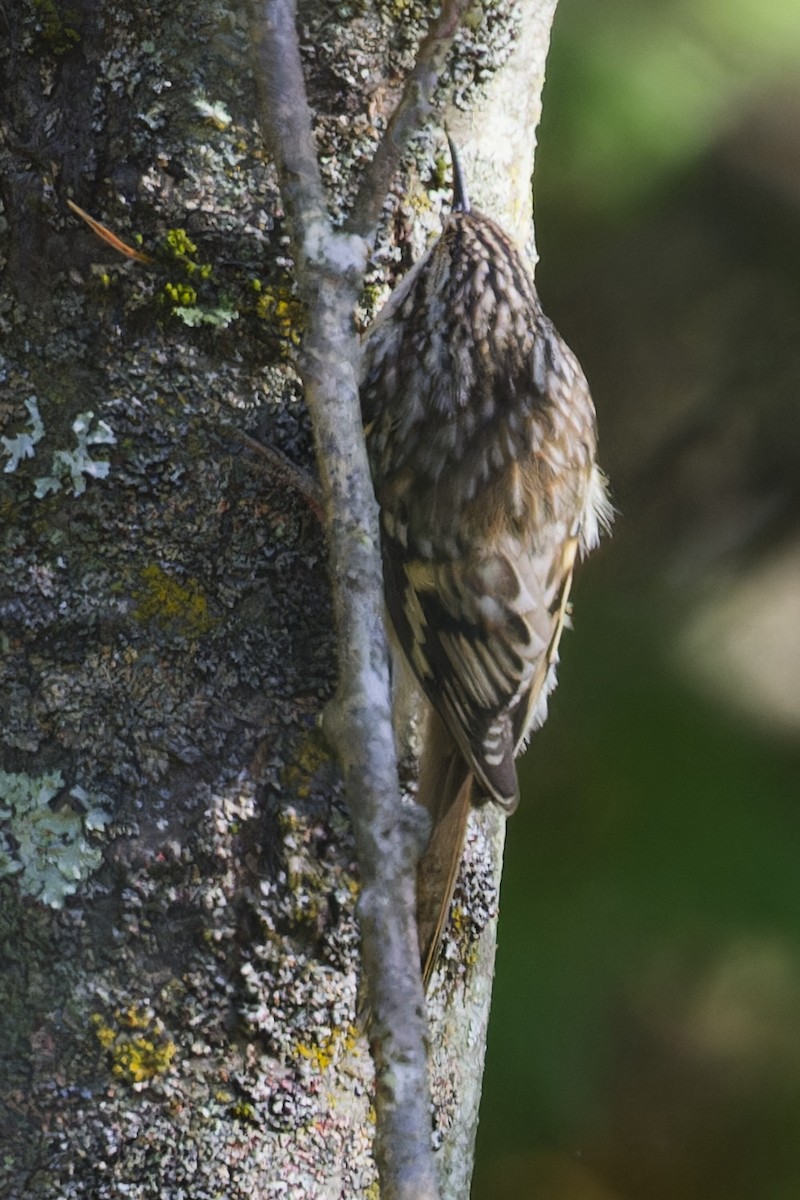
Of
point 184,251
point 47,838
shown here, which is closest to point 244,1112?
point 47,838

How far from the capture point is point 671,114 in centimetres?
148

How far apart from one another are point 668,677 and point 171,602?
2.98 ft

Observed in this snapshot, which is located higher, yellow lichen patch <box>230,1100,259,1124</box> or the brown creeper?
the brown creeper

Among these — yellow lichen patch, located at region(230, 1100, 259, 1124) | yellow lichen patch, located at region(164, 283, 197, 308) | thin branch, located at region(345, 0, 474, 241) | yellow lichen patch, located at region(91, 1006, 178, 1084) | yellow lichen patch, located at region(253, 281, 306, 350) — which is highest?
thin branch, located at region(345, 0, 474, 241)

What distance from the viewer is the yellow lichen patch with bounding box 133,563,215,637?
2.56ft

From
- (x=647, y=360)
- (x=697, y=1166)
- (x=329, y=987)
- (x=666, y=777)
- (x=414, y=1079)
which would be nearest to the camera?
(x=414, y=1079)

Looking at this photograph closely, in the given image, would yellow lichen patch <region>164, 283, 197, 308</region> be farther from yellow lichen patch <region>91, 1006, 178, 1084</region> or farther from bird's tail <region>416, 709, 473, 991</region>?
yellow lichen patch <region>91, 1006, 178, 1084</region>

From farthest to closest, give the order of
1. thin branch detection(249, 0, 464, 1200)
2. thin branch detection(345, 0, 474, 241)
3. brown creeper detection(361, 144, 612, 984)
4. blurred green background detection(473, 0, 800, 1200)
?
blurred green background detection(473, 0, 800, 1200) → brown creeper detection(361, 144, 612, 984) → thin branch detection(345, 0, 474, 241) → thin branch detection(249, 0, 464, 1200)

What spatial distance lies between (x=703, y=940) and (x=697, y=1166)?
0.81 feet

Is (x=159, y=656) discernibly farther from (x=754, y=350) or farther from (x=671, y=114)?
(x=754, y=350)

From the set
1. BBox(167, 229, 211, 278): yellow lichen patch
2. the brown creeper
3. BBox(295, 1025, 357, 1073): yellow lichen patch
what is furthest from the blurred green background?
BBox(167, 229, 211, 278): yellow lichen patch

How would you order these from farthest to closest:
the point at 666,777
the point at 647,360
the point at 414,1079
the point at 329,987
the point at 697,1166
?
the point at 647,360
the point at 666,777
the point at 697,1166
the point at 329,987
the point at 414,1079

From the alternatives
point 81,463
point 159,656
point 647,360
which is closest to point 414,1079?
point 159,656

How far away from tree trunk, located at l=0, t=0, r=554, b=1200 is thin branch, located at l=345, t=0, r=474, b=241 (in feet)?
0.25
